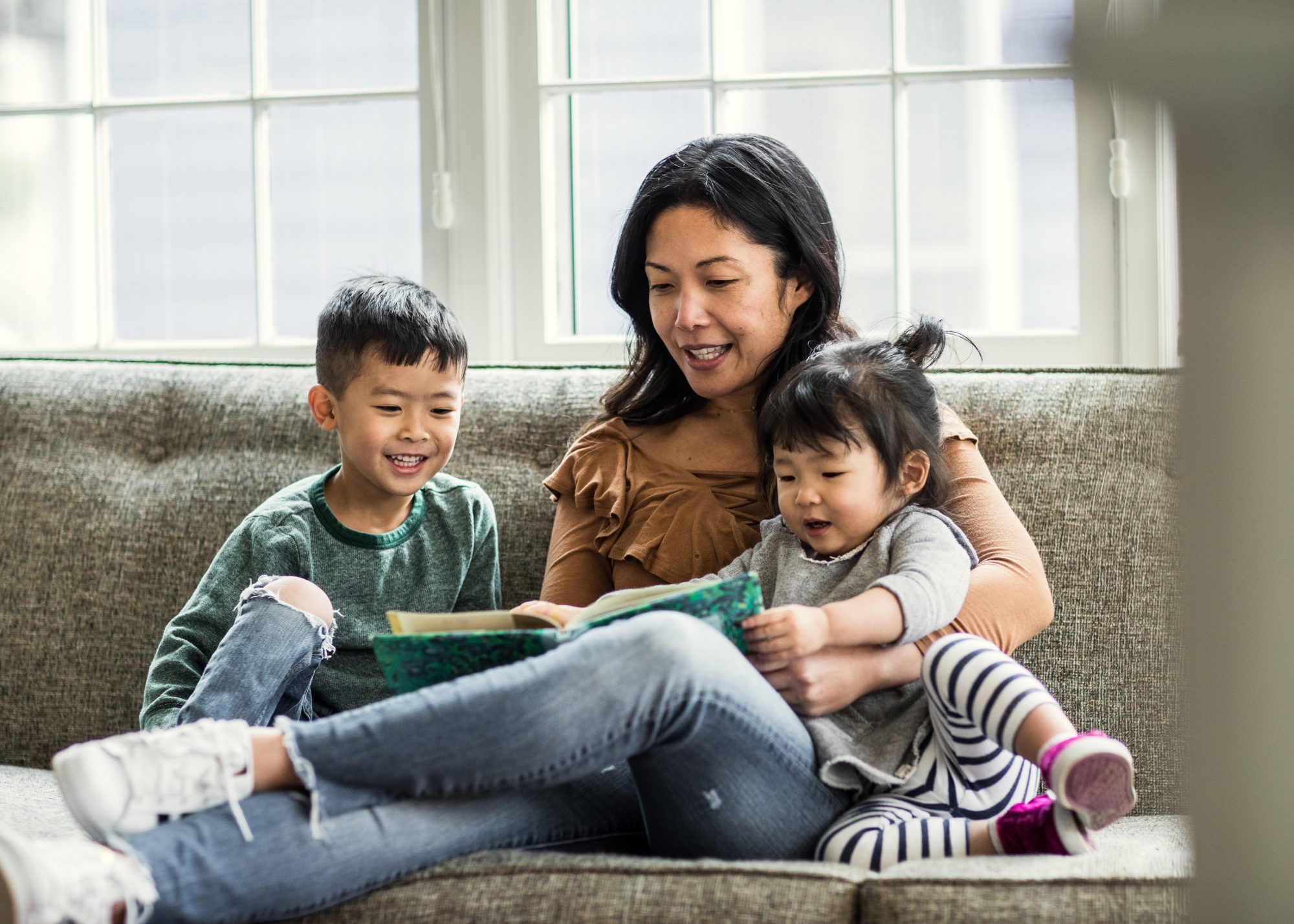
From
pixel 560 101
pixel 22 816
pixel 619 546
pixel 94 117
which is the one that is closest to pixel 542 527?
pixel 619 546

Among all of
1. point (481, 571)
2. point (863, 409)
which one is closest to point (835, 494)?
point (863, 409)

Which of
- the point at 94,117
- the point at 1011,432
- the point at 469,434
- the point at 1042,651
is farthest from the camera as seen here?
the point at 94,117

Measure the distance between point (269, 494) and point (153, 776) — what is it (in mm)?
785

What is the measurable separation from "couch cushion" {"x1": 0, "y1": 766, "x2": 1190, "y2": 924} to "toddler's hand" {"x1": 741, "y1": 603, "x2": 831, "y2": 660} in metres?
0.22

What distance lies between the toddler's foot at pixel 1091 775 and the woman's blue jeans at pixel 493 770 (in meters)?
0.26

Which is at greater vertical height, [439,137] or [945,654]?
[439,137]

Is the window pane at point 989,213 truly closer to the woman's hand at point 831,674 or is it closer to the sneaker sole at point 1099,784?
the woman's hand at point 831,674

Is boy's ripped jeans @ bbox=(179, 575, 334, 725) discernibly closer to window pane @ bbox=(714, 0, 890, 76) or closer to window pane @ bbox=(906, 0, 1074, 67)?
window pane @ bbox=(714, 0, 890, 76)

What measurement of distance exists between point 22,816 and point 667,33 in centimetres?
173

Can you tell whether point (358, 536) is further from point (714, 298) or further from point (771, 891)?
point (771, 891)

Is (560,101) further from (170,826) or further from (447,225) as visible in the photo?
(170,826)

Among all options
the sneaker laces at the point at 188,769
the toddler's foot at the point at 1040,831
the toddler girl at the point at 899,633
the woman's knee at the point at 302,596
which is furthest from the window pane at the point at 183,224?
the toddler's foot at the point at 1040,831

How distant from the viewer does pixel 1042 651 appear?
5.24 feet

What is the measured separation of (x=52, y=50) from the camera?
255 centimetres
